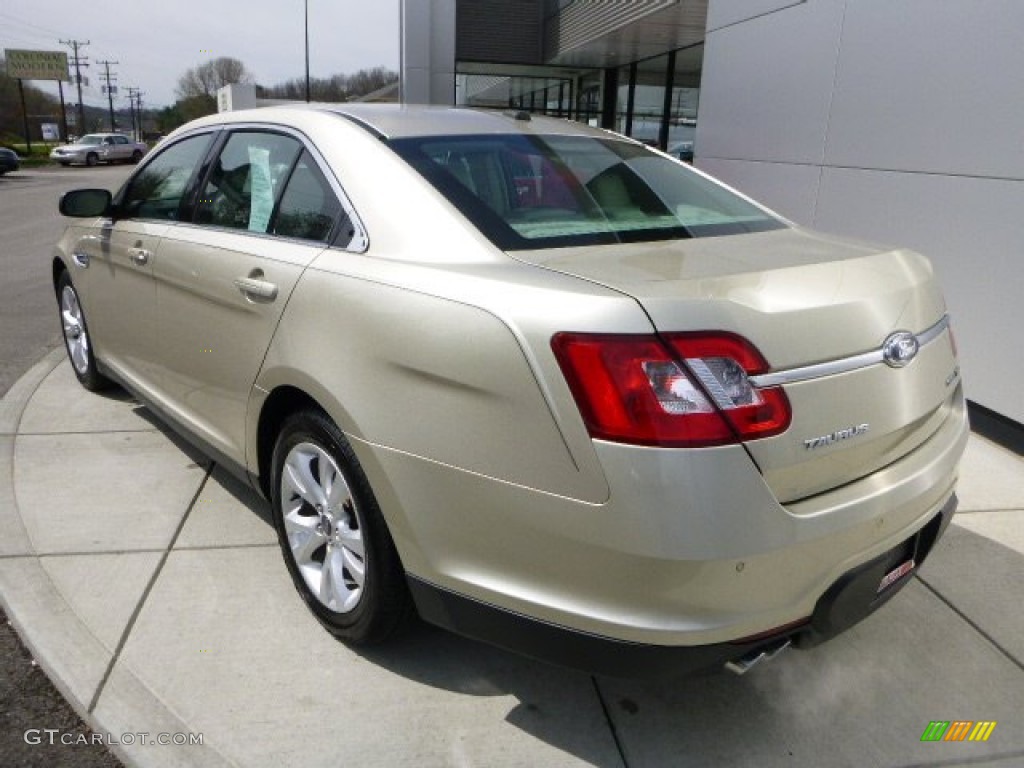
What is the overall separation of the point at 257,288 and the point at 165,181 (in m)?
1.47

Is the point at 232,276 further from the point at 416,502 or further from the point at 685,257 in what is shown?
the point at 685,257

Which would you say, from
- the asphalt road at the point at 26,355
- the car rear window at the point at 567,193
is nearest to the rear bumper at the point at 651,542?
the car rear window at the point at 567,193

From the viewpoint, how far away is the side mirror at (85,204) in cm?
407

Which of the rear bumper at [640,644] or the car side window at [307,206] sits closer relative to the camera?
the rear bumper at [640,644]

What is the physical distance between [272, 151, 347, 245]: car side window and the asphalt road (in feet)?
5.16

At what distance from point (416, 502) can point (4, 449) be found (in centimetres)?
314

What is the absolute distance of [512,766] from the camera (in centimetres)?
220

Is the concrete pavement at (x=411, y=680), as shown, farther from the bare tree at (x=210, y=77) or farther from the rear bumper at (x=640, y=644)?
the bare tree at (x=210, y=77)

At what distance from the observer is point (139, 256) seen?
12.0 feet

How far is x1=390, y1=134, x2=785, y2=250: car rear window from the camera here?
2371mm

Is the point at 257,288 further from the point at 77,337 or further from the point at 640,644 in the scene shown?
the point at 77,337

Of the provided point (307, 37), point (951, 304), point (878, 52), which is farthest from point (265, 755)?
point (307, 37)

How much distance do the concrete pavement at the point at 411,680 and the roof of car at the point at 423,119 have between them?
5.37 ft

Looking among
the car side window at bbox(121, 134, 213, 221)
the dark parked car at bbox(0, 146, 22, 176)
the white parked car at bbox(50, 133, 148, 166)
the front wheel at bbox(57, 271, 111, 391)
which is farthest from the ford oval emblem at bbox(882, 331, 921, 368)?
the white parked car at bbox(50, 133, 148, 166)
